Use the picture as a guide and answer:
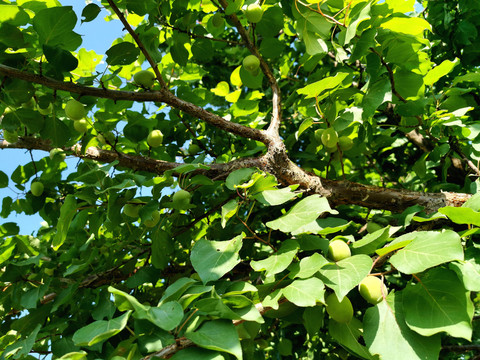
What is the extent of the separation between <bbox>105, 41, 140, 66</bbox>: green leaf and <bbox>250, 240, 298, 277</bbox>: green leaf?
97cm

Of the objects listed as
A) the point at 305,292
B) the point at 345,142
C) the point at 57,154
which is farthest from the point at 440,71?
the point at 57,154

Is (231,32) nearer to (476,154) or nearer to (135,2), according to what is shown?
(135,2)

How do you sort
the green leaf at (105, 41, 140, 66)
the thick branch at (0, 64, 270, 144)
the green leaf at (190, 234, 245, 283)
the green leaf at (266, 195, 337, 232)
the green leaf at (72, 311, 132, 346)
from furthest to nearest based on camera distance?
the green leaf at (105, 41, 140, 66) < the thick branch at (0, 64, 270, 144) < the green leaf at (266, 195, 337, 232) < the green leaf at (190, 234, 245, 283) < the green leaf at (72, 311, 132, 346)

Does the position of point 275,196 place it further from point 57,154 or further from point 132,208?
point 57,154

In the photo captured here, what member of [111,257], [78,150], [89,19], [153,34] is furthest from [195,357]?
[153,34]

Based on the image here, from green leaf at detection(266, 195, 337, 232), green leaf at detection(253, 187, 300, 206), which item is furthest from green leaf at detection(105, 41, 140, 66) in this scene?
green leaf at detection(266, 195, 337, 232)

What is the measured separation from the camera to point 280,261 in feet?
3.62

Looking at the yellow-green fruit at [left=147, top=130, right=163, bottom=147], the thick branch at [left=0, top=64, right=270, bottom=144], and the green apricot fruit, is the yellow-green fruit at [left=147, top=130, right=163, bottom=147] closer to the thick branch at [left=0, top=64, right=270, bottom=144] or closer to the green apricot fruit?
the thick branch at [left=0, top=64, right=270, bottom=144]

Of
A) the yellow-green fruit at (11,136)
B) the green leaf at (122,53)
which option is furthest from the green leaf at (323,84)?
the yellow-green fruit at (11,136)

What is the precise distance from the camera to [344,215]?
1.92 m

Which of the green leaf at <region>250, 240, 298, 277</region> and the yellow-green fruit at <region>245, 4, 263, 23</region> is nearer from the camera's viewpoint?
the green leaf at <region>250, 240, 298, 277</region>

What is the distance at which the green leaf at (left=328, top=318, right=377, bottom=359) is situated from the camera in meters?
1.07

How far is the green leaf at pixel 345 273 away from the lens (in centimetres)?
100

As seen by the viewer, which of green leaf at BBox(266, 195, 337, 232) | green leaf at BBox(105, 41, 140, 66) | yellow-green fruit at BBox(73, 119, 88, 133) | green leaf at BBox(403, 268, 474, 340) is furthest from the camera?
yellow-green fruit at BBox(73, 119, 88, 133)
